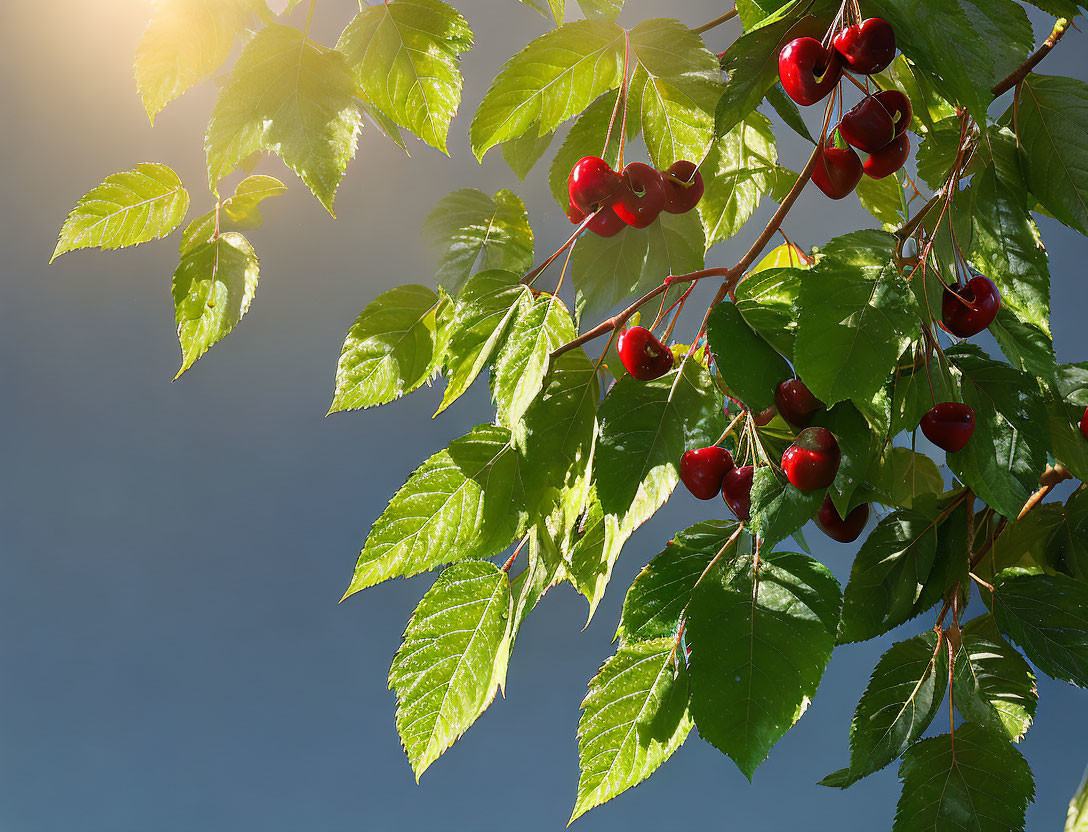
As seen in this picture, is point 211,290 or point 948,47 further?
point 211,290

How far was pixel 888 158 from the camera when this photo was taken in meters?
0.23

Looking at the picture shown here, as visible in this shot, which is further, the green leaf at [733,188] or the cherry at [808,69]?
the green leaf at [733,188]

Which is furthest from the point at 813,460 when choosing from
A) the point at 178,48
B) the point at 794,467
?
the point at 178,48

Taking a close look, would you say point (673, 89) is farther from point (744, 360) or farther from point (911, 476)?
point (911, 476)

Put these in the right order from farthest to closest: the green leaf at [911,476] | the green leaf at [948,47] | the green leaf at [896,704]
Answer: the green leaf at [911,476] → the green leaf at [896,704] → the green leaf at [948,47]

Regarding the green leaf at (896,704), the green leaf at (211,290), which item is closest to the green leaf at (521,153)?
the green leaf at (211,290)

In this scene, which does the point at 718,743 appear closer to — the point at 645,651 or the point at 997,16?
the point at 645,651

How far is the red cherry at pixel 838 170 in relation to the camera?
0.23 m

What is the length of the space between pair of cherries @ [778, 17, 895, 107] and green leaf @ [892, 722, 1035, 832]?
0.19 metres

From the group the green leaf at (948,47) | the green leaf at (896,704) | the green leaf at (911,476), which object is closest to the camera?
the green leaf at (948,47)

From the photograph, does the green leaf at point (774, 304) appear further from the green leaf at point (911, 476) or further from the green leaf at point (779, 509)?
the green leaf at point (911, 476)

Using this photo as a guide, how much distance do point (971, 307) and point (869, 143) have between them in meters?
0.06

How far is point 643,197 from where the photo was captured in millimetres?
237

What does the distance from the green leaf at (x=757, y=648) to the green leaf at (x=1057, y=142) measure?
12cm
